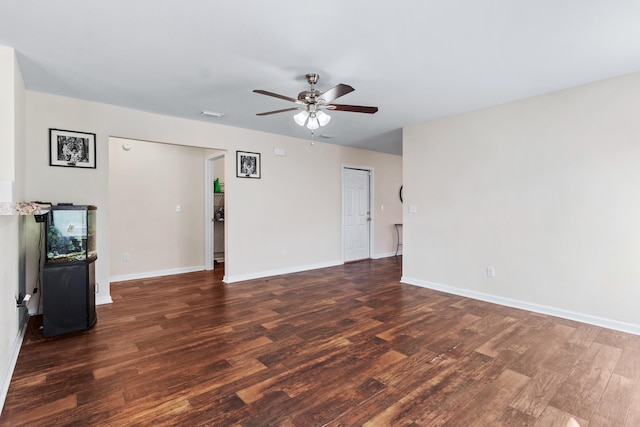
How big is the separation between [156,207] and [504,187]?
5264mm

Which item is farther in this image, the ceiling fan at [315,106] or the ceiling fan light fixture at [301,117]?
the ceiling fan light fixture at [301,117]

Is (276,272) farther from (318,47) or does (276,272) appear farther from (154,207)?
(318,47)

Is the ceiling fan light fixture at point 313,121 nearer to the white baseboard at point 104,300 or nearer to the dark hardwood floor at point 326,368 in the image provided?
the dark hardwood floor at point 326,368

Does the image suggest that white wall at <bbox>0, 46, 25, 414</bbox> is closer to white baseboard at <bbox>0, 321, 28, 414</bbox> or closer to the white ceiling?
white baseboard at <bbox>0, 321, 28, 414</bbox>

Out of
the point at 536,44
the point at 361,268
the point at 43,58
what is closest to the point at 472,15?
the point at 536,44

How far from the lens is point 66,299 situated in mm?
2953

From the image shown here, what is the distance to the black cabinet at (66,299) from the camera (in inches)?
114

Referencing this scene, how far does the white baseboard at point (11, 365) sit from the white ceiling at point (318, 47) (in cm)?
233

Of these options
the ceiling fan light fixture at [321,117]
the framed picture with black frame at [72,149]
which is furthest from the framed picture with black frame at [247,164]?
the ceiling fan light fixture at [321,117]

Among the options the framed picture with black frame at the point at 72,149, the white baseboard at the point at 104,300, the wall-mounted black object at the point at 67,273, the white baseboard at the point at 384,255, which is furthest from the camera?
the white baseboard at the point at 384,255

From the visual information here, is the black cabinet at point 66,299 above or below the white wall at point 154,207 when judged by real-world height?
below

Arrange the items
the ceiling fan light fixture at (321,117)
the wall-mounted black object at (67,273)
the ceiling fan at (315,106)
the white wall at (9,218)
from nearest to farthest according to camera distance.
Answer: the white wall at (9,218), the ceiling fan at (315,106), the wall-mounted black object at (67,273), the ceiling fan light fixture at (321,117)

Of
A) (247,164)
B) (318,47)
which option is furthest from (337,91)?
(247,164)

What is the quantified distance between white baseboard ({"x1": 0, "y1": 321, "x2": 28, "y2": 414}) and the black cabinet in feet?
0.66
